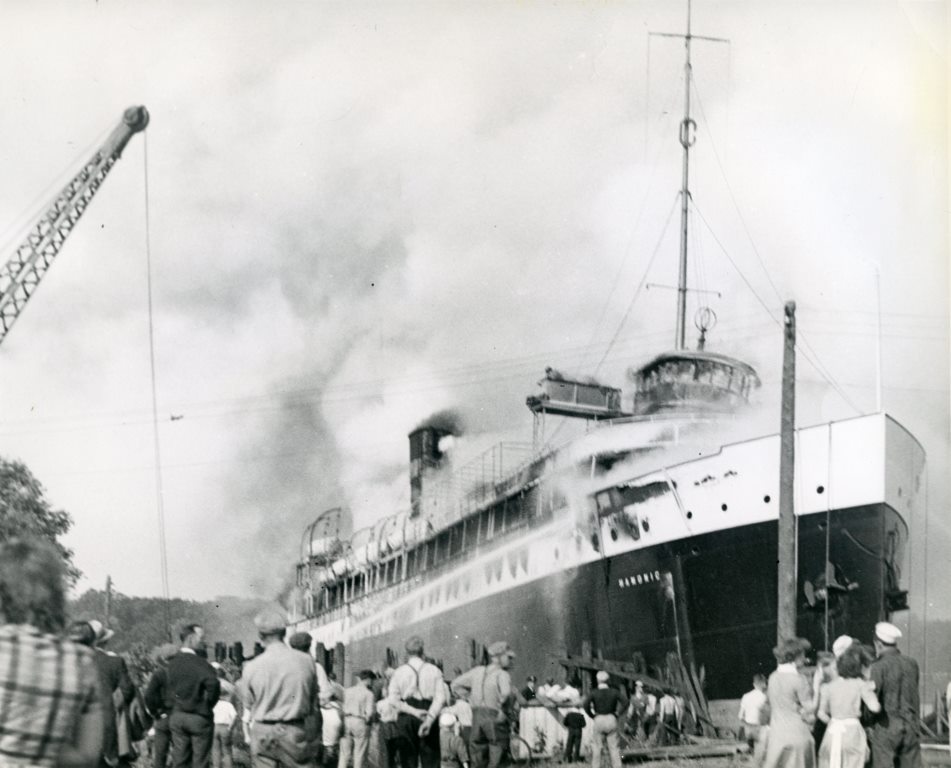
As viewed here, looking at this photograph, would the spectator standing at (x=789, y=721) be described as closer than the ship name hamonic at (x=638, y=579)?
Yes

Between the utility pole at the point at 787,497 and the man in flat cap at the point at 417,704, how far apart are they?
686 centimetres

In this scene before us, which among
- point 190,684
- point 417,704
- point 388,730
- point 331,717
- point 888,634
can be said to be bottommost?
point 388,730

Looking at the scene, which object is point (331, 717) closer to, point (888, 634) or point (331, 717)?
point (331, 717)

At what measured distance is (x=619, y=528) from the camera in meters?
25.8

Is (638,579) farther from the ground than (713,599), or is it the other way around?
(638,579)

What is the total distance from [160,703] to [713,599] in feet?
53.3

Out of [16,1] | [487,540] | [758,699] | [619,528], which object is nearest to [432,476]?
[487,540]

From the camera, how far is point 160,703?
8578 mm

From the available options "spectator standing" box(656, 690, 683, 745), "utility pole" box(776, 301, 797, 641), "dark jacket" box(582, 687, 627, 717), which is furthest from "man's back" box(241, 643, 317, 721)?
"spectator standing" box(656, 690, 683, 745)

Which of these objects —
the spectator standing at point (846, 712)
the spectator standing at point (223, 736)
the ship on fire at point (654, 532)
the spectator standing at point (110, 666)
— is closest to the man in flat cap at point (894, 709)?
the spectator standing at point (846, 712)

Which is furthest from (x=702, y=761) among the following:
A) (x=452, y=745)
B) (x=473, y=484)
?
(x=473, y=484)

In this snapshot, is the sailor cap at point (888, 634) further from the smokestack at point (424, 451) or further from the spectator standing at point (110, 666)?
the smokestack at point (424, 451)

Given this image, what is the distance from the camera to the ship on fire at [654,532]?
2195cm

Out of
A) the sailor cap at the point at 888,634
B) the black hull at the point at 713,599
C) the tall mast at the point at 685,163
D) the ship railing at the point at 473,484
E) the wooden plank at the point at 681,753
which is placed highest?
the tall mast at the point at 685,163
